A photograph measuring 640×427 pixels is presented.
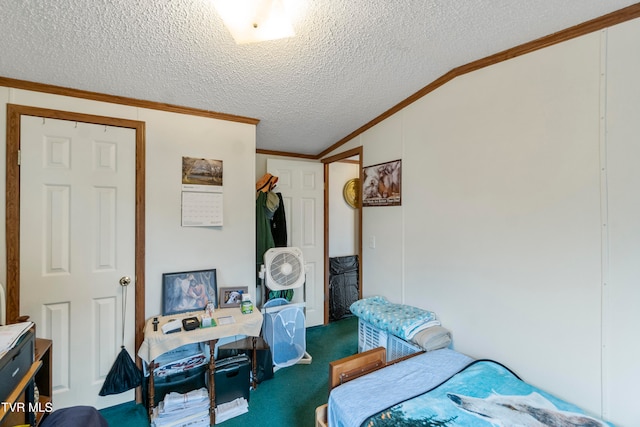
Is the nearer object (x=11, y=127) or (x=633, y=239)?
(x=633, y=239)

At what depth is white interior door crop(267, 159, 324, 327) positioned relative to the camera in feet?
10.1

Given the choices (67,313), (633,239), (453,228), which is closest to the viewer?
(633,239)

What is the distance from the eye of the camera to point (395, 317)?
6.61 ft

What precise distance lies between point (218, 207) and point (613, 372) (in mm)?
2512

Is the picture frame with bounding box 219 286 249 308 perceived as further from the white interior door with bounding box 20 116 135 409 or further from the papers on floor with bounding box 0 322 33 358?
the papers on floor with bounding box 0 322 33 358

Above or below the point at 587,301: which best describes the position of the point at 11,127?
above

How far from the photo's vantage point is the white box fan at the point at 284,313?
92.4 inches

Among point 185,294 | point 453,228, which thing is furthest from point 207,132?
point 453,228

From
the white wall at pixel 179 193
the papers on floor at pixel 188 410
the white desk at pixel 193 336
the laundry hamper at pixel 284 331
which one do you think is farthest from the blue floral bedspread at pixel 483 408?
the white wall at pixel 179 193

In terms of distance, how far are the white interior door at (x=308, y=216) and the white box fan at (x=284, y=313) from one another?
0.67 meters

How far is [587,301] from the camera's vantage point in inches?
52.3

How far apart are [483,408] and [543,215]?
3.40ft

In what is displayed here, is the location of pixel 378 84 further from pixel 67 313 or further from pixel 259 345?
pixel 67 313

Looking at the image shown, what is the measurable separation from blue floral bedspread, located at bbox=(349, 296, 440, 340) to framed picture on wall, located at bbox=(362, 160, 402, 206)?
34.7 inches
